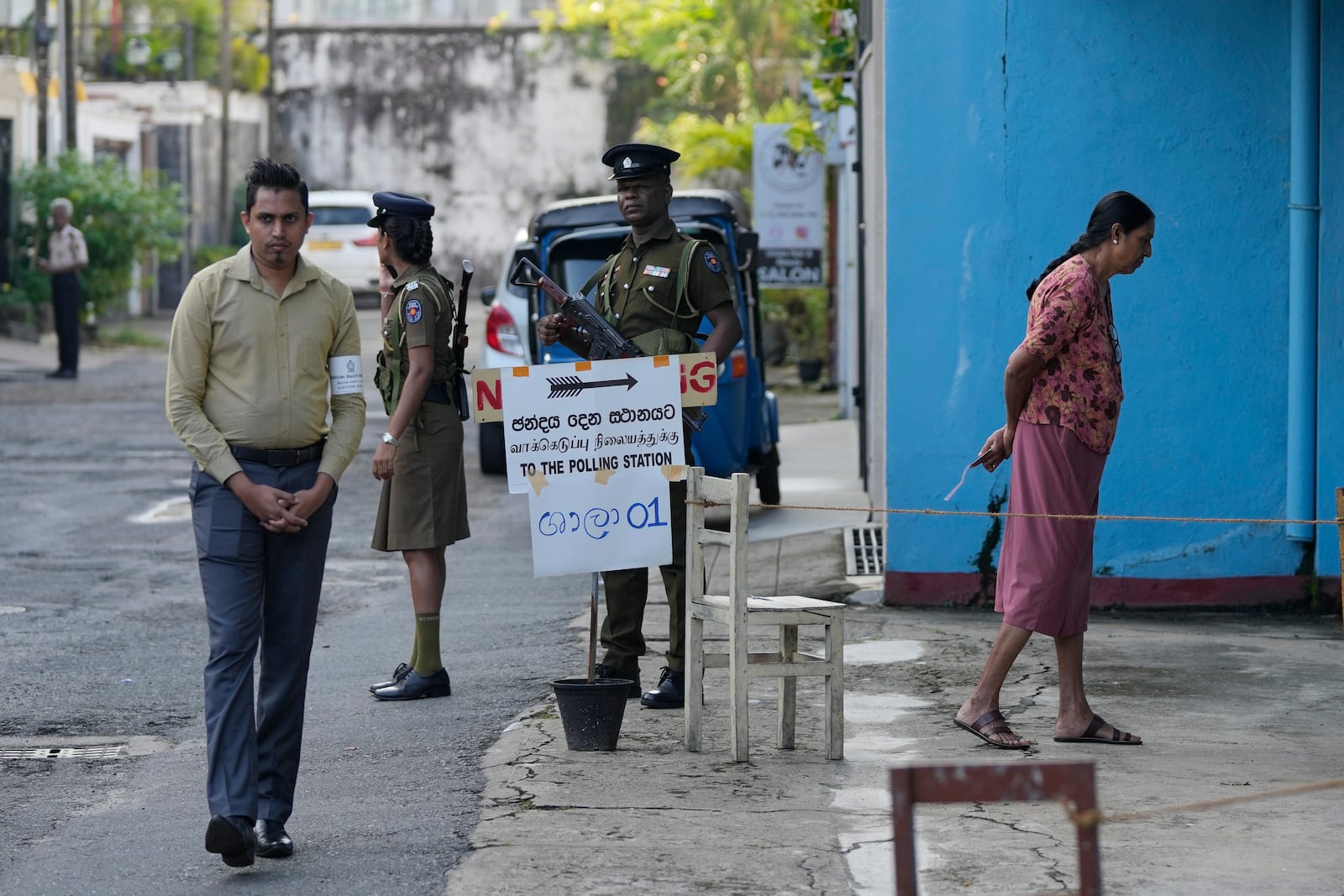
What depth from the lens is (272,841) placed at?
488 centimetres

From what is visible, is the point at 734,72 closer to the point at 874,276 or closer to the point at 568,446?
the point at 874,276

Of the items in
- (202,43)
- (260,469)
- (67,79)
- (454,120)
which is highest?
(202,43)

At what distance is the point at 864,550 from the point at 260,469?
546cm

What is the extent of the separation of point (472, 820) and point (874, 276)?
15.6ft

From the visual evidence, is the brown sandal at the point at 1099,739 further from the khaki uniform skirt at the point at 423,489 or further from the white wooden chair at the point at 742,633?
the khaki uniform skirt at the point at 423,489

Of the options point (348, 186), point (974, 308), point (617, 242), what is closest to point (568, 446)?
point (974, 308)

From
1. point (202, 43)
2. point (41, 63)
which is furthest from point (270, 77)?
point (41, 63)

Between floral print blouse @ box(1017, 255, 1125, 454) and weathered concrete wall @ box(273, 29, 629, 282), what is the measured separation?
1175 inches

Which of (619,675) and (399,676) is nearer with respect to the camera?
(619,675)

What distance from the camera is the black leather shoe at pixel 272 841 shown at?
487 cm

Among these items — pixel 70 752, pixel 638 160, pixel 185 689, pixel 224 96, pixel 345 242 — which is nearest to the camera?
pixel 70 752

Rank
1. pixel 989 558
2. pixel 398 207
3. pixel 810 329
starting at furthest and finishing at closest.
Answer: pixel 810 329 → pixel 989 558 → pixel 398 207

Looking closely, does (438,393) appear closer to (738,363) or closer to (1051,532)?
(1051,532)

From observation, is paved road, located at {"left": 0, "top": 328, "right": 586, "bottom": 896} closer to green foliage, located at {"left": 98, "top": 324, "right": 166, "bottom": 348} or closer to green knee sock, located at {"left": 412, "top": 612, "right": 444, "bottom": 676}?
green knee sock, located at {"left": 412, "top": 612, "right": 444, "bottom": 676}
